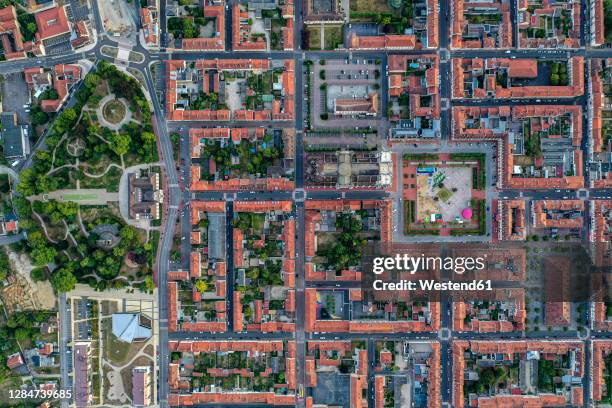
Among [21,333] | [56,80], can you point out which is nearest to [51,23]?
[56,80]

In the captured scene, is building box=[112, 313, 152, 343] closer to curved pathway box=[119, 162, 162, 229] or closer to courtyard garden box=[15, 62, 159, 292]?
courtyard garden box=[15, 62, 159, 292]

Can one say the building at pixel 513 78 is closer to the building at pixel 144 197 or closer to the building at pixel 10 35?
the building at pixel 144 197

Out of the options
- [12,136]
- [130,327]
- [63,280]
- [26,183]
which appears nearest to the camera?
[63,280]

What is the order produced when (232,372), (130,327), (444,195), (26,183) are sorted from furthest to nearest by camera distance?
1. (232,372)
2. (444,195)
3. (130,327)
4. (26,183)

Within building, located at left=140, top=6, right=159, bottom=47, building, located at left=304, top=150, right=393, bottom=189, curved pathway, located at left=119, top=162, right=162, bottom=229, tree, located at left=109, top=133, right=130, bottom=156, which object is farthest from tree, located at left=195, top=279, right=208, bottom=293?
building, located at left=140, top=6, right=159, bottom=47

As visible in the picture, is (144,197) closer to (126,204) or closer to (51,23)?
(126,204)

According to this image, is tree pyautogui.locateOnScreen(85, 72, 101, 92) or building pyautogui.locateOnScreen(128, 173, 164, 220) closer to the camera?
tree pyautogui.locateOnScreen(85, 72, 101, 92)
